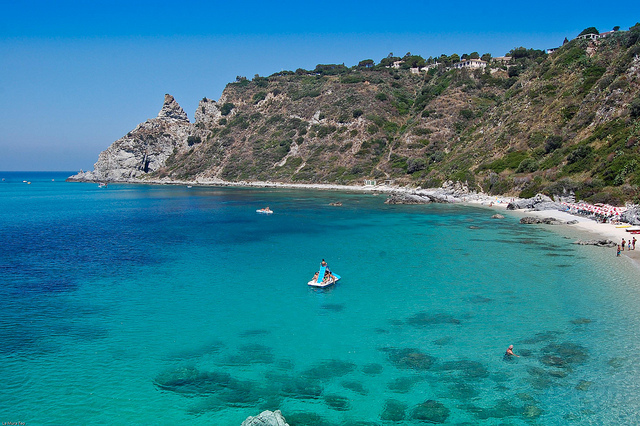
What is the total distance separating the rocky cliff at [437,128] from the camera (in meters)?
67.8

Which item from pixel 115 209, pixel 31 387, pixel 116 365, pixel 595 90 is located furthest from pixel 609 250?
pixel 115 209

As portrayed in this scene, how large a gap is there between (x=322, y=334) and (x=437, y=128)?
113m

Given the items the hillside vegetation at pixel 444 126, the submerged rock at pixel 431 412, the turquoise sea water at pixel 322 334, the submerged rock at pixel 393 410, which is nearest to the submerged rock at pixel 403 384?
the turquoise sea water at pixel 322 334

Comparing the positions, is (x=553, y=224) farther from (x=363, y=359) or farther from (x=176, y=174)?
(x=176, y=174)

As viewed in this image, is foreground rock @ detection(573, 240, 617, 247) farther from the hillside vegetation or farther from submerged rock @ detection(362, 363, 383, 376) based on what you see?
submerged rock @ detection(362, 363, 383, 376)

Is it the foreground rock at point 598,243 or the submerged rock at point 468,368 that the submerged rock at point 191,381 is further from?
the foreground rock at point 598,243

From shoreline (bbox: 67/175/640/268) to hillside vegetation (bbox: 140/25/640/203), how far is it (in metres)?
2.98

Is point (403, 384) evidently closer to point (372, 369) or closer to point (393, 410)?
point (372, 369)

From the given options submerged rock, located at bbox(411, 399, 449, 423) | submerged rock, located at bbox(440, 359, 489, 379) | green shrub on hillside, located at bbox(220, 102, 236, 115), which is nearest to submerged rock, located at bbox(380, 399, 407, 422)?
submerged rock, located at bbox(411, 399, 449, 423)

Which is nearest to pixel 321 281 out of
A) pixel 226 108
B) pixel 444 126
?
pixel 444 126

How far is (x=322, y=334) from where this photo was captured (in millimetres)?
20766

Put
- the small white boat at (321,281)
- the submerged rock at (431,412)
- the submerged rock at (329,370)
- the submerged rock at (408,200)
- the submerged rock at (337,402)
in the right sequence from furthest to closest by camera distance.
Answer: the submerged rock at (408,200) < the small white boat at (321,281) < the submerged rock at (329,370) < the submerged rock at (337,402) < the submerged rock at (431,412)

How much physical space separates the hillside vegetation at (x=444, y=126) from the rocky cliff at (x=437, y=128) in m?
0.34

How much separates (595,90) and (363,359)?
8211 cm
